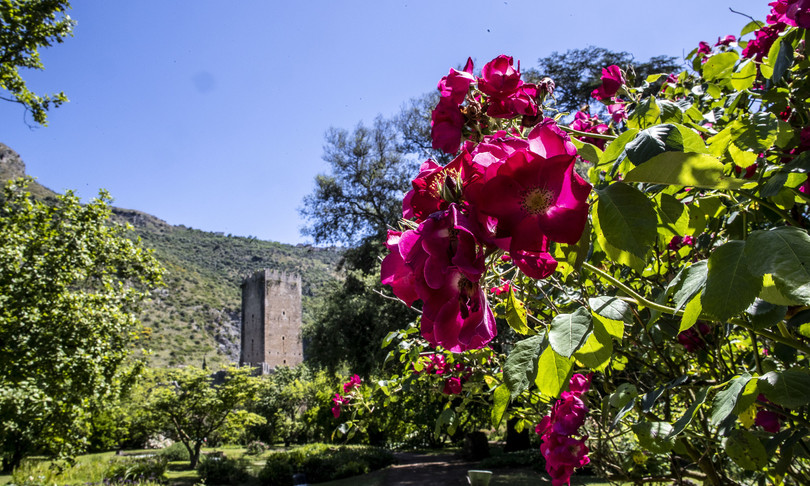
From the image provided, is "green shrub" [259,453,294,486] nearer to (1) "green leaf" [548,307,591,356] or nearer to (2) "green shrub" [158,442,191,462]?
(2) "green shrub" [158,442,191,462]

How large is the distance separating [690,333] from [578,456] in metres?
0.48

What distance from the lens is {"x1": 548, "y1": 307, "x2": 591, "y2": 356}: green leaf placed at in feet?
1.54

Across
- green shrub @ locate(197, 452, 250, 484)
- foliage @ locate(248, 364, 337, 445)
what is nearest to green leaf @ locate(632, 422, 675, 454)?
green shrub @ locate(197, 452, 250, 484)

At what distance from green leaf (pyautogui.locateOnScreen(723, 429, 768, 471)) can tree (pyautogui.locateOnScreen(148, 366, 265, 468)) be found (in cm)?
1434

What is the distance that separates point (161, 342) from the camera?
4244 centimetres

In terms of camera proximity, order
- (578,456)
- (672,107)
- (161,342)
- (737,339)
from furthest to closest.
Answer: (161,342) < (737,339) < (578,456) < (672,107)

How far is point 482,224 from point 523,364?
25cm

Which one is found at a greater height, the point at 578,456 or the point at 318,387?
the point at 318,387

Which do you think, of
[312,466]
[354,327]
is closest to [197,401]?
[312,466]

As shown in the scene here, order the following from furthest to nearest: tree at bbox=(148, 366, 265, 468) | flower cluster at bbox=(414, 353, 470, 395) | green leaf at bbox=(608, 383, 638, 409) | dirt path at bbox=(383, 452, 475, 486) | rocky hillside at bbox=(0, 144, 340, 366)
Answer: rocky hillside at bbox=(0, 144, 340, 366)
tree at bbox=(148, 366, 265, 468)
dirt path at bbox=(383, 452, 475, 486)
flower cluster at bbox=(414, 353, 470, 395)
green leaf at bbox=(608, 383, 638, 409)

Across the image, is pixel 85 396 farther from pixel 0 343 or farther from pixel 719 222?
pixel 719 222

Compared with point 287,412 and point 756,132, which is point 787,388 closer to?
point 756,132

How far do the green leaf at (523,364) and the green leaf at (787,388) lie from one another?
34 cm

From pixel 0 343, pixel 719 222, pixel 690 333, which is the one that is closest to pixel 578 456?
pixel 690 333
